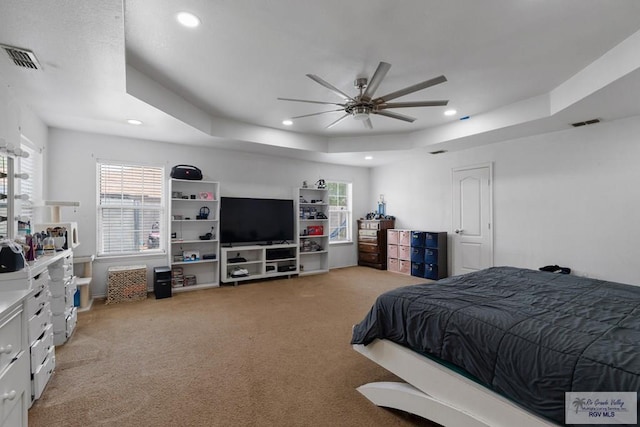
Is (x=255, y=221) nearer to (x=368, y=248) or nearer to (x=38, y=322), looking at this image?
(x=368, y=248)

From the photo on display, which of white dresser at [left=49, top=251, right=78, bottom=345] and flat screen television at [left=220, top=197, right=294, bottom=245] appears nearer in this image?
white dresser at [left=49, top=251, right=78, bottom=345]

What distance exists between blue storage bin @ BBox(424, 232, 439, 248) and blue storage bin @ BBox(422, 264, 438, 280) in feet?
1.27

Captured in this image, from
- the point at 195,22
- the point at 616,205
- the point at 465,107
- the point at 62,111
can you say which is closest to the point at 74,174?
the point at 62,111

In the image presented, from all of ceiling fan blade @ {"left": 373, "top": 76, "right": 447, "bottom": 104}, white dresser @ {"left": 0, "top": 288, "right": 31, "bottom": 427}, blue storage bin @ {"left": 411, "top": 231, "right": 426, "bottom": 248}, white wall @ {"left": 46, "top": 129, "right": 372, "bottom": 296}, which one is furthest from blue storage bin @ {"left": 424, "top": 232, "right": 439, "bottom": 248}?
white dresser @ {"left": 0, "top": 288, "right": 31, "bottom": 427}

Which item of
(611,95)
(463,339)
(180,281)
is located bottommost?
(180,281)

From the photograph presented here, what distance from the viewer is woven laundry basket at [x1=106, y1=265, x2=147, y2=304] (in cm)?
417

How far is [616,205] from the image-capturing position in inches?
150

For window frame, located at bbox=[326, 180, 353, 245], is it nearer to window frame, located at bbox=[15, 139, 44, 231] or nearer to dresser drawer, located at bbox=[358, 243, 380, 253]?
dresser drawer, located at bbox=[358, 243, 380, 253]

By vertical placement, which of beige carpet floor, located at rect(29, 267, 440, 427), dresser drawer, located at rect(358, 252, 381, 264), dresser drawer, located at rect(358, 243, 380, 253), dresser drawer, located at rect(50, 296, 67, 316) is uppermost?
dresser drawer, located at rect(358, 243, 380, 253)

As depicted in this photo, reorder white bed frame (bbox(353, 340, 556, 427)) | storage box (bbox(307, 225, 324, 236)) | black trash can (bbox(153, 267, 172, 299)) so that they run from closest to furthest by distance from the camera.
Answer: white bed frame (bbox(353, 340, 556, 427))
black trash can (bbox(153, 267, 172, 299))
storage box (bbox(307, 225, 324, 236))

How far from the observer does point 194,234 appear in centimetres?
519

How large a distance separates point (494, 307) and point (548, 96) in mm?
3270

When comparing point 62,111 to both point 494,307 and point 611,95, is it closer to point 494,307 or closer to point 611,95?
point 494,307
